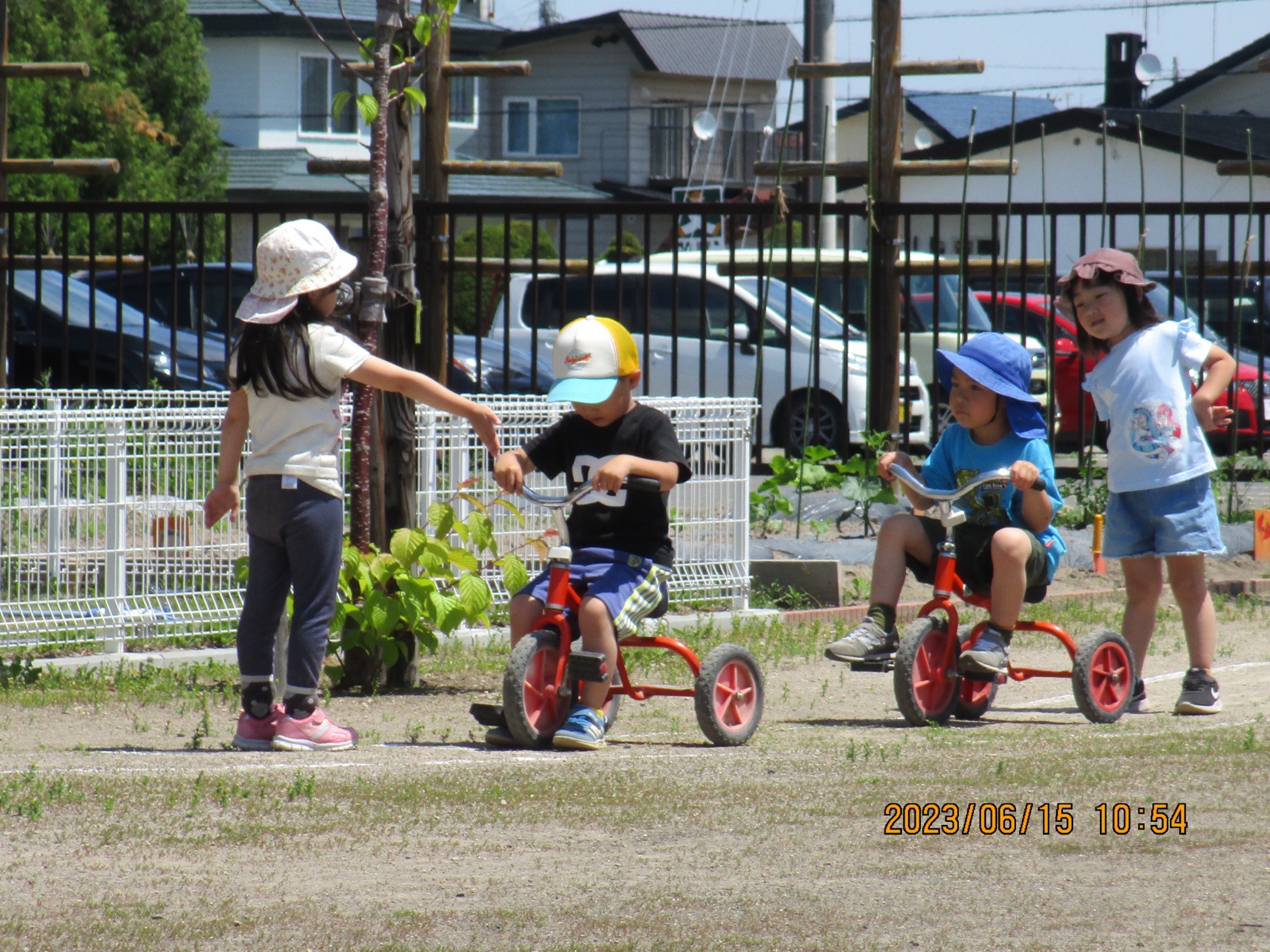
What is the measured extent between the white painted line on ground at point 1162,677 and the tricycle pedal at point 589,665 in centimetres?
195

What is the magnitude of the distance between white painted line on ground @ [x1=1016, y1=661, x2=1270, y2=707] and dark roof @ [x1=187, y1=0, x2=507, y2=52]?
3552 cm

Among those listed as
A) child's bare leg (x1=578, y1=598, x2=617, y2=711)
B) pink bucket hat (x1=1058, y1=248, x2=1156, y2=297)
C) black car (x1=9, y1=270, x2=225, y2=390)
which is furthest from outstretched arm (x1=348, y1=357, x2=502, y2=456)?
black car (x1=9, y1=270, x2=225, y2=390)

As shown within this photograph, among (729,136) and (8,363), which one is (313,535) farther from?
(729,136)

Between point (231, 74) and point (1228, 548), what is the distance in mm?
36833

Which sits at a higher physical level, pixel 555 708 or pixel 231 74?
pixel 231 74

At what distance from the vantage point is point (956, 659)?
5438mm

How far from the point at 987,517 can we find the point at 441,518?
2.01 meters

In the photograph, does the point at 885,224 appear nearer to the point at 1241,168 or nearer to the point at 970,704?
the point at 1241,168

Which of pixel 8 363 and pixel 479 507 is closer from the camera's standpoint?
pixel 479 507

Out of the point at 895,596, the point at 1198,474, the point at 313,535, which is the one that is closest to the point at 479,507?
the point at 313,535

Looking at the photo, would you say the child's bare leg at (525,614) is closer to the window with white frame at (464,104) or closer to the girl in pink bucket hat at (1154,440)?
the girl in pink bucket hat at (1154,440)

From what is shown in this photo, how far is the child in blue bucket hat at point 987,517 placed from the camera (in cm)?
536

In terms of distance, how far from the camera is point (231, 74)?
41969 millimetres
